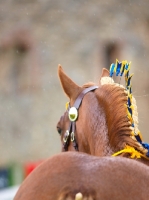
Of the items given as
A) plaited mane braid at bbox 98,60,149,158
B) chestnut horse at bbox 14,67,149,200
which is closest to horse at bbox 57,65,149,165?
plaited mane braid at bbox 98,60,149,158

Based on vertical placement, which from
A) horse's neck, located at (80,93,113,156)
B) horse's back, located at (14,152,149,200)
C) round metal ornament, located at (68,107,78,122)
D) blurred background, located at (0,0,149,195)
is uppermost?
blurred background, located at (0,0,149,195)

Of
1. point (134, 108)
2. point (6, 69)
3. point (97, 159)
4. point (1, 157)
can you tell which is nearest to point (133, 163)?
point (97, 159)

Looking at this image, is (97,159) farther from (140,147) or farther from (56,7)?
(56,7)

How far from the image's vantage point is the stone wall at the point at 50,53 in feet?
29.6

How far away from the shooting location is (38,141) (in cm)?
889

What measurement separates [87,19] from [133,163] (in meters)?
8.95

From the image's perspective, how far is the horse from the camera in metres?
2.09

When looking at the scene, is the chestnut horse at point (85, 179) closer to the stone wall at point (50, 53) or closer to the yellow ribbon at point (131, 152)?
the yellow ribbon at point (131, 152)

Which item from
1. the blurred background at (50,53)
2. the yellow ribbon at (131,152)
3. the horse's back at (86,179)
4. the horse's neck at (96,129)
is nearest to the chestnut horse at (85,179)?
the horse's back at (86,179)

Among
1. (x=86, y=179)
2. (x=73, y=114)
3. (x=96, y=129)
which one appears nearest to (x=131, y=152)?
(x=96, y=129)

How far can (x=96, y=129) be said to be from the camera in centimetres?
225

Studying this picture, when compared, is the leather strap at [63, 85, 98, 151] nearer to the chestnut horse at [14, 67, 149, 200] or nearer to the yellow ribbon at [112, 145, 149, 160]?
the yellow ribbon at [112, 145, 149, 160]

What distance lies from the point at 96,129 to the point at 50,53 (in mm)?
7693

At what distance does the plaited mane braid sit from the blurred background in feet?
21.1
